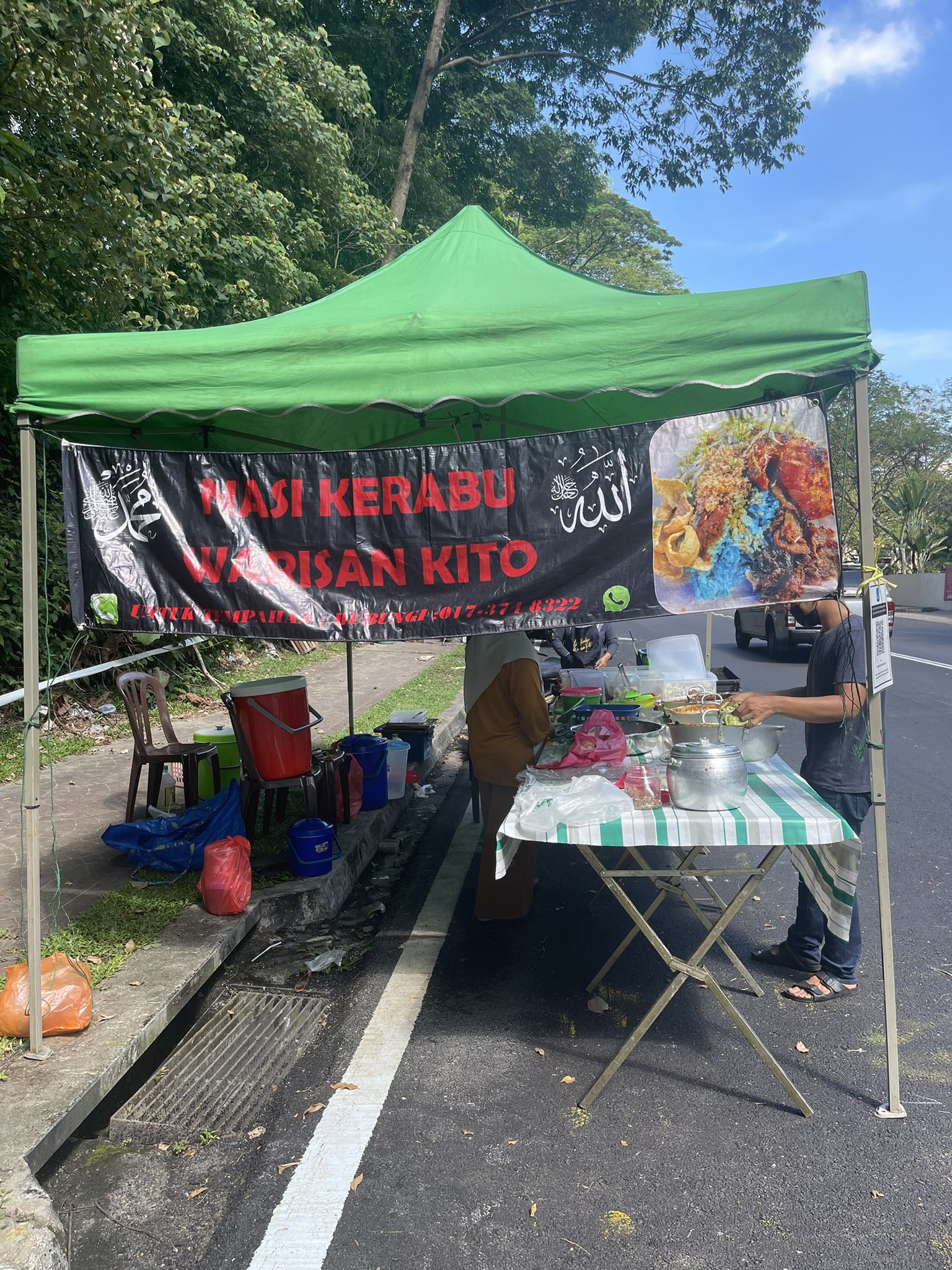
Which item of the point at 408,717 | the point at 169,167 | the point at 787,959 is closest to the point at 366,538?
the point at 787,959

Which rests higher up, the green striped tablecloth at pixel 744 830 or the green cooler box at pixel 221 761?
the green striped tablecloth at pixel 744 830

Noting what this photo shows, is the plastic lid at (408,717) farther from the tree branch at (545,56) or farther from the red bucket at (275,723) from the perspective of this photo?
the tree branch at (545,56)

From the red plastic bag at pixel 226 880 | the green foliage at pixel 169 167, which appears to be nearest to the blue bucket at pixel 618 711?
the red plastic bag at pixel 226 880

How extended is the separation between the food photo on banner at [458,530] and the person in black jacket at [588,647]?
4017 mm

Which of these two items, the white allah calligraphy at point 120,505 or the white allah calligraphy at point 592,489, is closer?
the white allah calligraphy at point 592,489

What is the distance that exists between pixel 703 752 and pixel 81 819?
480 cm

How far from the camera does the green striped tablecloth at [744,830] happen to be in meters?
2.91

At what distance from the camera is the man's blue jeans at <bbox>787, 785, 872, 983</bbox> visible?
370cm

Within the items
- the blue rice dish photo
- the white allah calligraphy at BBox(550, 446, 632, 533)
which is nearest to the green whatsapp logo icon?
the blue rice dish photo

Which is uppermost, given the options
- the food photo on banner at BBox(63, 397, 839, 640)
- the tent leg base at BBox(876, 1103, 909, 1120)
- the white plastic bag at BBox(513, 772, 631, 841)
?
the food photo on banner at BBox(63, 397, 839, 640)

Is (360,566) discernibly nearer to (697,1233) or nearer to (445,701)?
(697,1233)

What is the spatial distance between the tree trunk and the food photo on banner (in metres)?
14.0

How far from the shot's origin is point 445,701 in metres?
10.8

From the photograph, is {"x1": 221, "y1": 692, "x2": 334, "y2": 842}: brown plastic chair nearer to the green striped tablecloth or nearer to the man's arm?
the green striped tablecloth
